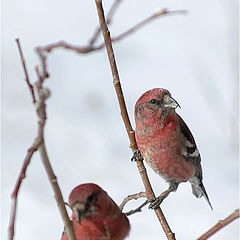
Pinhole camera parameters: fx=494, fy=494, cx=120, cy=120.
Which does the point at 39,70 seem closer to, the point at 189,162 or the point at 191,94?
the point at 189,162

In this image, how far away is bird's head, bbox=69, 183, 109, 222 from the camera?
1.62 metres

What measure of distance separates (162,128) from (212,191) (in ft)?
7.49

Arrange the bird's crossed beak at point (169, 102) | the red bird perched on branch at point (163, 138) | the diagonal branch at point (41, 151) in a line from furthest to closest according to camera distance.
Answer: the red bird perched on branch at point (163, 138)
the bird's crossed beak at point (169, 102)
the diagonal branch at point (41, 151)

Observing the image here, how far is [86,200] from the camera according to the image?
165cm

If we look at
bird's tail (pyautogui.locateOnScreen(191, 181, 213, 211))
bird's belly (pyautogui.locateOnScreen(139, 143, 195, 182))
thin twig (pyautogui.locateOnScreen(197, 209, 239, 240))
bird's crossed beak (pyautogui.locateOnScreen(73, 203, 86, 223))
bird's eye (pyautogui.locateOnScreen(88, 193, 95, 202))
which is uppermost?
bird's eye (pyautogui.locateOnScreen(88, 193, 95, 202))

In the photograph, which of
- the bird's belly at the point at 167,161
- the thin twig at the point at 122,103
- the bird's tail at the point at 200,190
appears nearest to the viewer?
the thin twig at the point at 122,103

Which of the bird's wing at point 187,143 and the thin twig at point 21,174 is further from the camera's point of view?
the bird's wing at point 187,143

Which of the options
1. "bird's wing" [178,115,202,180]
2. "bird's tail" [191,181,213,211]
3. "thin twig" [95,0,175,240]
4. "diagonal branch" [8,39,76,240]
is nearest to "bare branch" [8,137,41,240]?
"diagonal branch" [8,39,76,240]

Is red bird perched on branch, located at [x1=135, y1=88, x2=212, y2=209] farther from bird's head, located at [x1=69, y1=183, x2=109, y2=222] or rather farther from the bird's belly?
bird's head, located at [x1=69, y1=183, x2=109, y2=222]

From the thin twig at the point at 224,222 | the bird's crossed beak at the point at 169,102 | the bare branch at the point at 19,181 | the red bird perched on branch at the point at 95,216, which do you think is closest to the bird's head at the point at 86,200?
the red bird perched on branch at the point at 95,216

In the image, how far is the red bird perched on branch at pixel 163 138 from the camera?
2.94 metres

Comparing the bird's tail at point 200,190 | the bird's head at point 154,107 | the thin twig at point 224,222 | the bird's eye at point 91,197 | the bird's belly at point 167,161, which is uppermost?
the bird's head at point 154,107

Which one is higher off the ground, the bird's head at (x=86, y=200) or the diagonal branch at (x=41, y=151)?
the diagonal branch at (x=41, y=151)

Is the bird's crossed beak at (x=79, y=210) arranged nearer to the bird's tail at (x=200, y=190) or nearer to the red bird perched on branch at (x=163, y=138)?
the red bird perched on branch at (x=163, y=138)
